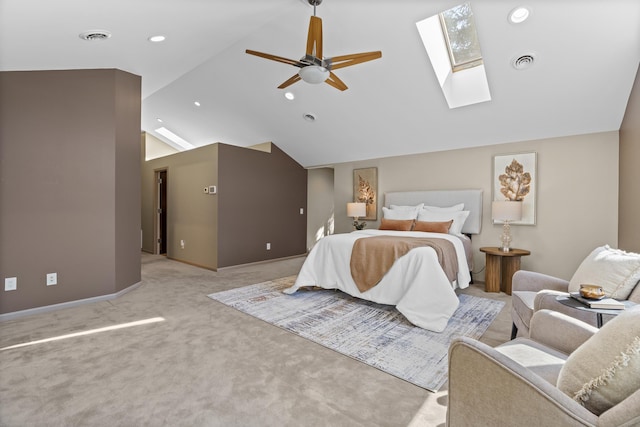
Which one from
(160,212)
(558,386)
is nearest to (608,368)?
(558,386)

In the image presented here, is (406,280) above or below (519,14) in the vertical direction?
below

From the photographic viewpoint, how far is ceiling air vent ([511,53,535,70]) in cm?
324

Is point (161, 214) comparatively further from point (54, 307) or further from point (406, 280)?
point (406, 280)

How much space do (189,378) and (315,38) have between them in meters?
2.71

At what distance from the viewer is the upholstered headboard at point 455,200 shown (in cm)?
469

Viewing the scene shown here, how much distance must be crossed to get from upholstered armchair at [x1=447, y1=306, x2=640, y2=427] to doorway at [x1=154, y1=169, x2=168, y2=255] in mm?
7259

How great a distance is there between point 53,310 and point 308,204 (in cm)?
491

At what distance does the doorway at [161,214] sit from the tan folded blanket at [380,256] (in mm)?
5375

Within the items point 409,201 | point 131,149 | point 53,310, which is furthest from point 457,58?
point 53,310

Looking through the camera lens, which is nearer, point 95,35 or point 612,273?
point 612,273

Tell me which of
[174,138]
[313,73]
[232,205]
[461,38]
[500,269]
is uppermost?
[461,38]

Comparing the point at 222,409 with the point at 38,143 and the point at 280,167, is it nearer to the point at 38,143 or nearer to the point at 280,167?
the point at 38,143

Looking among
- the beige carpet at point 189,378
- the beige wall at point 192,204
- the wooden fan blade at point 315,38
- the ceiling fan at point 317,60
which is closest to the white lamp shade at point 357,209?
the beige wall at point 192,204

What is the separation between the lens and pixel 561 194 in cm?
409
